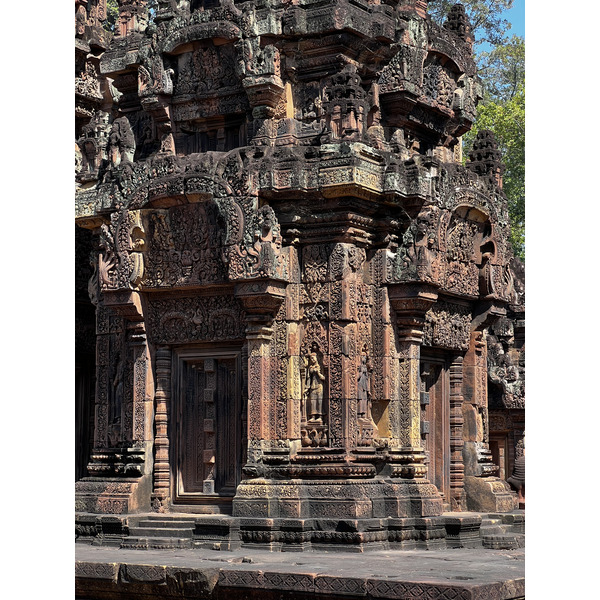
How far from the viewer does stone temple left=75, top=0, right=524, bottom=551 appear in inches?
486

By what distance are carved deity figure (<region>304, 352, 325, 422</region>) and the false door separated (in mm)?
936

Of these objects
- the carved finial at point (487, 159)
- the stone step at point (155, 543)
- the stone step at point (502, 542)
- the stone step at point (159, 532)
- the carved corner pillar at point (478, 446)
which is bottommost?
the stone step at point (502, 542)

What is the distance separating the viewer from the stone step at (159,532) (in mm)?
12555

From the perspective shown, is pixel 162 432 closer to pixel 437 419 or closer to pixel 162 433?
pixel 162 433

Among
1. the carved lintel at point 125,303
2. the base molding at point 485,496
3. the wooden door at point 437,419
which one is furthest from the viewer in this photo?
the base molding at point 485,496

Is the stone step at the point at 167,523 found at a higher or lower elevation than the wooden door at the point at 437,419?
Answer: lower

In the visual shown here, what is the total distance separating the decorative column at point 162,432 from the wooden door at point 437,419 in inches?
127

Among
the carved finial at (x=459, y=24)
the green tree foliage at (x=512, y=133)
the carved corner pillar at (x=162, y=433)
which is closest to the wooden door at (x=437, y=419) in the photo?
the carved corner pillar at (x=162, y=433)

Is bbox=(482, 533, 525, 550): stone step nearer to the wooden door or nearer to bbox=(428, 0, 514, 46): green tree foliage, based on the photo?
the wooden door

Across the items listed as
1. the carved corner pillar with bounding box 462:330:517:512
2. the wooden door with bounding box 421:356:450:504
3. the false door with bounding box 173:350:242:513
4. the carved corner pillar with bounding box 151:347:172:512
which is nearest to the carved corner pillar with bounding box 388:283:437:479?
the wooden door with bounding box 421:356:450:504

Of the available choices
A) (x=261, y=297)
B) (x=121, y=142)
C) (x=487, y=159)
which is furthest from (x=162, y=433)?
(x=487, y=159)

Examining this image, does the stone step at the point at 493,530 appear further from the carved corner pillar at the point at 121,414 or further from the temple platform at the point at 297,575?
the carved corner pillar at the point at 121,414

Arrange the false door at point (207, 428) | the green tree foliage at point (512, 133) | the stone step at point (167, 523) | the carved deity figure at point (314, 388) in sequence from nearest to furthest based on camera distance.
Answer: the carved deity figure at point (314, 388) → the stone step at point (167, 523) → the false door at point (207, 428) → the green tree foliage at point (512, 133)

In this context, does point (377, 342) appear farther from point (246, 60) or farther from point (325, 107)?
point (246, 60)
